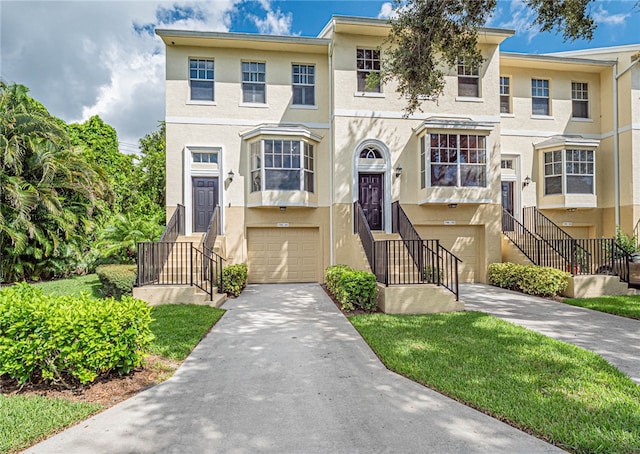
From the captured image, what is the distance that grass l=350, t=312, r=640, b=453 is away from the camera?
10.1ft

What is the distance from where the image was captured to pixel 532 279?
33.5 feet

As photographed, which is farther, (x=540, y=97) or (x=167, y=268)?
(x=540, y=97)

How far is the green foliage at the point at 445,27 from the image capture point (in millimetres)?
7402

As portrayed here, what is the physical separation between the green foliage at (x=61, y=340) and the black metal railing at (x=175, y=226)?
6160 millimetres

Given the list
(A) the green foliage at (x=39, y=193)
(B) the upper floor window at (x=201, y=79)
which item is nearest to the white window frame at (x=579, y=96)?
(B) the upper floor window at (x=201, y=79)

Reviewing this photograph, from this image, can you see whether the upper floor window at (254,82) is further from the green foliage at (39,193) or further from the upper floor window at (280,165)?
the green foliage at (39,193)

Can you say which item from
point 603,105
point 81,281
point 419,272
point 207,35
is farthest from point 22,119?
point 603,105

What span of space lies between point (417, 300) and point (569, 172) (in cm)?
1031

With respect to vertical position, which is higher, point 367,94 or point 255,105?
point 367,94

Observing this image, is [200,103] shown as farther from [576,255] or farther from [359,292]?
[576,255]

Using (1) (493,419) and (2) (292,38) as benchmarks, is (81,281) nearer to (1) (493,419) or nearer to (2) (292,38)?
(2) (292,38)

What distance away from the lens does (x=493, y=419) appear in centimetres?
333

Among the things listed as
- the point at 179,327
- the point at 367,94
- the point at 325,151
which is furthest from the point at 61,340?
the point at 367,94

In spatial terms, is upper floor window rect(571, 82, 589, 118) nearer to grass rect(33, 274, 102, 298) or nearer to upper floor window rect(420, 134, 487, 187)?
upper floor window rect(420, 134, 487, 187)
